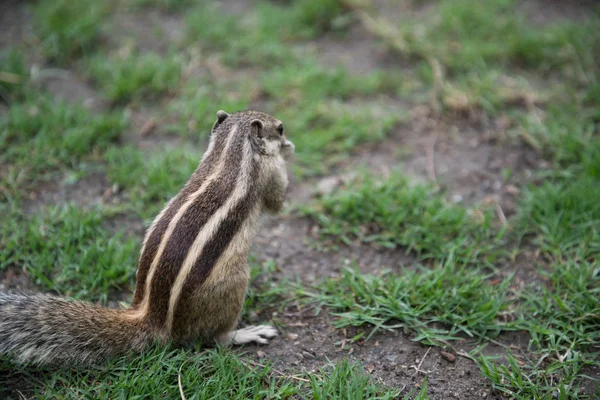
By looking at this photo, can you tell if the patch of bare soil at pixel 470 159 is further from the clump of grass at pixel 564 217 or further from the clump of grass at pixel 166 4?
the clump of grass at pixel 166 4

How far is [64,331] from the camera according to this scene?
9.01ft

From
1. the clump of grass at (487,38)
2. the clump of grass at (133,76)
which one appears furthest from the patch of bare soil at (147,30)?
the clump of grass at (487,38)

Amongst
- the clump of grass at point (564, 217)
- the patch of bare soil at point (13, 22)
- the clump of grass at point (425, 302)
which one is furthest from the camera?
the patch of bare soil at point (13, 22)

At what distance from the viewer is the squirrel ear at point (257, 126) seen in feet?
11.0

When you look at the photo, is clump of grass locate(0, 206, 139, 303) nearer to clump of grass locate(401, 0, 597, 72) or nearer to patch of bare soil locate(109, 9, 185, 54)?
patch of bare soil locate(109, 9, 185, 54)

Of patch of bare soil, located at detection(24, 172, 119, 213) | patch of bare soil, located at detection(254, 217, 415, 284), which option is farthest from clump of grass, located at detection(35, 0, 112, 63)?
patch of bare soil, located at detection(254, 217, 415, 284)

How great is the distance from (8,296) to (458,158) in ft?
11.6

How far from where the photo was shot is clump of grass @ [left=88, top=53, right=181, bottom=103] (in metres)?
5.14

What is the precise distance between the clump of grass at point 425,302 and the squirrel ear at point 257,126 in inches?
41.9

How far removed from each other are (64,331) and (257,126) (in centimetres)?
157

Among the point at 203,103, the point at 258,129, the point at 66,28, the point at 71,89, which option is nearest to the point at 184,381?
the point at 258,129

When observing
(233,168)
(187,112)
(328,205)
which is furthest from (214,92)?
(233,168)

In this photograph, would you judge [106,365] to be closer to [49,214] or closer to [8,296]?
[8,296]

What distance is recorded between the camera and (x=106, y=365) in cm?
292
